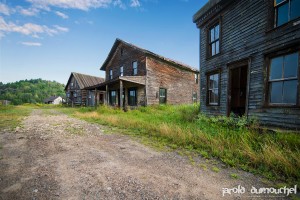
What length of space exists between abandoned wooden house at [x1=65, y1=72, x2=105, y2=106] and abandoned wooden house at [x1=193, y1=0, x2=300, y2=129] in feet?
70.8

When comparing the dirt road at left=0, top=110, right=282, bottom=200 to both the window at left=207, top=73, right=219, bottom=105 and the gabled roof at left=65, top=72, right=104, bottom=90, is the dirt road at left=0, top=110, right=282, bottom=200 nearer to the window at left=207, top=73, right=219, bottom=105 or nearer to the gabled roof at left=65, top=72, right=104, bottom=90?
the window at left=207, top=73, right=219, bottom=105

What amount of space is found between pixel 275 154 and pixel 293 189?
944mm

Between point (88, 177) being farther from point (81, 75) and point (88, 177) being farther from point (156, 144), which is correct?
point (81, 75)

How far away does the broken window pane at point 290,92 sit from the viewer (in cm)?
505

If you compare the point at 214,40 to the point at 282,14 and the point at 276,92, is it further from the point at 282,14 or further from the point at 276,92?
the point at 276,92

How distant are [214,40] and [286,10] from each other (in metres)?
3.62

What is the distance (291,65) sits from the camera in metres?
5.14

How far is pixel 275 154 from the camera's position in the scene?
3.18 meters

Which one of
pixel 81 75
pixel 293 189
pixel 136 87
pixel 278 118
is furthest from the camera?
pixel 81 75

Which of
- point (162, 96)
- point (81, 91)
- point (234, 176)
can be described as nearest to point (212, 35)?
point (234, 176)

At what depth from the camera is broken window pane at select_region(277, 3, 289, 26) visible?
5430mm

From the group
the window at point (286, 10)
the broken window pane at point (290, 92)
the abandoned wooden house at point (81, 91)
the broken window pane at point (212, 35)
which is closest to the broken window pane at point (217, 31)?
the broken window pane at point (212, 35)

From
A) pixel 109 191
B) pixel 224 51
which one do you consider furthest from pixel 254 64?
pixel 109 191

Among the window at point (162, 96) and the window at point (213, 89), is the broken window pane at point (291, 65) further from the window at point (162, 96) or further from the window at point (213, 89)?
the window at point (162, 96)
